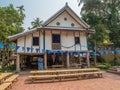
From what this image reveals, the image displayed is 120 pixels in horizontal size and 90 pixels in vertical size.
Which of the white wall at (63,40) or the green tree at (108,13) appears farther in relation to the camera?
the green tree at (108,13)

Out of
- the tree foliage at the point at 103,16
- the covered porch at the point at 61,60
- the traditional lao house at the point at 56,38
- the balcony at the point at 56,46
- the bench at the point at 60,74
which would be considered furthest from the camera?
the tree foliage at the point at 103,16

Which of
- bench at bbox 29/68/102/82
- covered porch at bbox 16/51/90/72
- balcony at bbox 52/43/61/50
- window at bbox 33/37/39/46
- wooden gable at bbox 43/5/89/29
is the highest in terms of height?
wooden gable at bbox 43/5/89/29

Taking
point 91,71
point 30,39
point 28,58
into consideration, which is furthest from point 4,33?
point 91,71

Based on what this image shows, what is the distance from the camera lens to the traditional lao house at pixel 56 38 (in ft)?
59.7

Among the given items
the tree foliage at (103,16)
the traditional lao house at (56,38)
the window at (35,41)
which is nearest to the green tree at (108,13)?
the tree foliage at (103,16)

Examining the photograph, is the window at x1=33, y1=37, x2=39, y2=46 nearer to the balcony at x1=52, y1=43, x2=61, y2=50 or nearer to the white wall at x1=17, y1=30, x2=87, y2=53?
the white wall at x1=17, y1=30, x2=87, y2=53

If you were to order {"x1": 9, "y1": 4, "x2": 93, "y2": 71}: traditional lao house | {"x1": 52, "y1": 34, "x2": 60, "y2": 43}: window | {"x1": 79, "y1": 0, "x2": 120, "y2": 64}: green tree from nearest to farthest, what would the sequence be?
{"x1": 9, "y1": 4, "x2": 93, "y2": 71}: traditional lao house
{"x1": 52, "y1": 34, "x2": 60, "y2": 43}: window
{"x1": 79, "y1": 0, "x2": 120, "y2": 64}: green tree

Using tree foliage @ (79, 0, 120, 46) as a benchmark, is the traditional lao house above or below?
below

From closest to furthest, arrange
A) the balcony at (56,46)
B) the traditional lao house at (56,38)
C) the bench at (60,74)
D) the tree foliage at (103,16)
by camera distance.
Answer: the bench at (60,74) < the traditional lao house at (56,38) < the balcony at (56,46) < the tree foliage at (103,16)

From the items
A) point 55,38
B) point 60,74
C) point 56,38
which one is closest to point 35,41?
point 55,38

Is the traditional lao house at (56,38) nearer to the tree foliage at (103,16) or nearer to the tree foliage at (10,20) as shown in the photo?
the tree foliage at (103,16)

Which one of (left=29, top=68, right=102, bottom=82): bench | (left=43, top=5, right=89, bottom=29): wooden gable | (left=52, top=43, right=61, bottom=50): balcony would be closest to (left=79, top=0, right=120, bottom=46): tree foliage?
(left=43, top=5, right=89, bottom=29): wooden gable

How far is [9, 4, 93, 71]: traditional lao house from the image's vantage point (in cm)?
1819

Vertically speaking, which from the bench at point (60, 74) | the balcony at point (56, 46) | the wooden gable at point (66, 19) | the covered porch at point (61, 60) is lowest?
the bench at point (60, 74)
